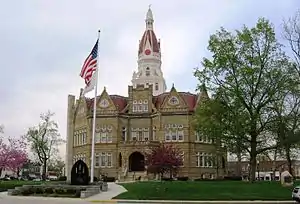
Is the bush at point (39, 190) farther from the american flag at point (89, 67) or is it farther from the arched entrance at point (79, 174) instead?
the american flag at point (89, 67)

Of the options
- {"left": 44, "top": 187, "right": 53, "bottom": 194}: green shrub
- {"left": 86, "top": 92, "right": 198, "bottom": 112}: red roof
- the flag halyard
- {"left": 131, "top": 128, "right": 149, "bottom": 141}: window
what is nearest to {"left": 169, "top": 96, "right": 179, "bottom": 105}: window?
{"left": 86, "top": 92, "right": 198, "bottom": 112}: red roof

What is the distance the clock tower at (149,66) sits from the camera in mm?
107456

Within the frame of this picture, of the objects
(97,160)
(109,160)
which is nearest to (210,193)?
(109,160)

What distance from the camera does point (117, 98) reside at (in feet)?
271

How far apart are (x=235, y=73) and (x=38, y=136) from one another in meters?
53.9

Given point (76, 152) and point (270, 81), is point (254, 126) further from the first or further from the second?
point (76, 152)

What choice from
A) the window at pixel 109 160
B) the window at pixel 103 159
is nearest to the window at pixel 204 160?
the window at pixel 109 160

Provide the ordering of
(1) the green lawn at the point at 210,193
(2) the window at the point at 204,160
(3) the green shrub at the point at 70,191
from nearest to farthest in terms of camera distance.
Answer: (1) the green lawn at the point at 210,193 → (3) the green shrub at the point at 70,191 → (2) the window at the point at 204,160

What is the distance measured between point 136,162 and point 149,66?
37425 millimetres

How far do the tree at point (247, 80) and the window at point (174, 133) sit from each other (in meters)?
26.1

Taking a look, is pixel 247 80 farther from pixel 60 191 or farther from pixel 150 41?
pixel 150 41

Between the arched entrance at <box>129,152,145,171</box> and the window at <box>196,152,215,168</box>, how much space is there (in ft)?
29.5

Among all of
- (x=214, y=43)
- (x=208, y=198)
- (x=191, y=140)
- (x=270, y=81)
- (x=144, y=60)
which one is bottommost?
(x=208, y=198)

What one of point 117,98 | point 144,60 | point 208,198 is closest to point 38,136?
point 117,98
